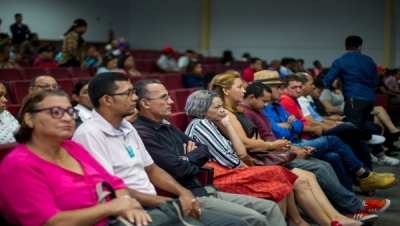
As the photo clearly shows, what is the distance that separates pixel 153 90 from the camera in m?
2.79

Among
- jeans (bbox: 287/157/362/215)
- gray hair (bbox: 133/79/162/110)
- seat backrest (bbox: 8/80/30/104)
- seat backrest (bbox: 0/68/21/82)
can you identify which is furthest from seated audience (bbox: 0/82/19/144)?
seat backrest (bbox: 0/68/21/82)

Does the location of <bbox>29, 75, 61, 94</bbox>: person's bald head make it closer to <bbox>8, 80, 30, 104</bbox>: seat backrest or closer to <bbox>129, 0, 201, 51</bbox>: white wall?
<bbox>8, 80, 30, 104</bbox>: seat backrest

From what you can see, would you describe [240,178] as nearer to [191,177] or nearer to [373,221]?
[191,177]

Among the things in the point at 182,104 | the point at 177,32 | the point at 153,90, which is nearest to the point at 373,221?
the point at 153,90

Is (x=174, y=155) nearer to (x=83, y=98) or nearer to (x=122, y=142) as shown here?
(x=122, y=142)

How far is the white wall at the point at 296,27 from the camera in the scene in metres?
13.8

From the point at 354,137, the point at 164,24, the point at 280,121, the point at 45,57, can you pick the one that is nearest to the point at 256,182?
the point at 280,121

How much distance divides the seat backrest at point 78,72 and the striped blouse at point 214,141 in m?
4.31

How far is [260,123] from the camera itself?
12.5ft

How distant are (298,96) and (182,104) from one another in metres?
1.00

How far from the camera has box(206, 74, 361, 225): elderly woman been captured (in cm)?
320

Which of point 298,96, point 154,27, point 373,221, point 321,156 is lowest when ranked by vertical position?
point 373,221

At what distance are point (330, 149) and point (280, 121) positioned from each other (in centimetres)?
42

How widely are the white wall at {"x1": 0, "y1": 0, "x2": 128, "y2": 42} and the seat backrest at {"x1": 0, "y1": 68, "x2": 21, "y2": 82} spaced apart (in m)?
7.84
